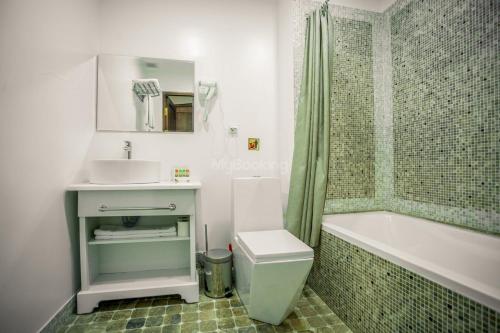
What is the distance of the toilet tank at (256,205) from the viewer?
1.77 m

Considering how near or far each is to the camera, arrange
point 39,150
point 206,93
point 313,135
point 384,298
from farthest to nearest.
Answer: point 206,93, point 313,135, point 39,150, point 384,298

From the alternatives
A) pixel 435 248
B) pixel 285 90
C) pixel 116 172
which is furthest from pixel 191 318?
pixel 285 90

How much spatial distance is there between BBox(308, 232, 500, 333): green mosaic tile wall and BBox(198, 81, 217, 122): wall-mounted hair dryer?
54.0 inches

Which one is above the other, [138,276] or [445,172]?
[445,172]

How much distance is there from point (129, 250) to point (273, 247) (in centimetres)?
124

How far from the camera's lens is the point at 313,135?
1694 mm

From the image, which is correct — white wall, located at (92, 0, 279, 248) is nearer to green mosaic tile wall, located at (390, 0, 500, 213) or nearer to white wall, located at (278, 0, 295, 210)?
white wall, located at (278, 0, 295, 210)

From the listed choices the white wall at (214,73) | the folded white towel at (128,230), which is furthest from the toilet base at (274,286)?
the white wall at (214,73)

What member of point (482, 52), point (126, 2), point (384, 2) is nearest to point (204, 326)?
point (482, 52)

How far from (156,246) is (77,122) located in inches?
42.8

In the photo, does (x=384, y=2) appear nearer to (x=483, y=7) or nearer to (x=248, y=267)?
(x=483, y=7)

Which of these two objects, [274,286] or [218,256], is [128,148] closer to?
[218,256]

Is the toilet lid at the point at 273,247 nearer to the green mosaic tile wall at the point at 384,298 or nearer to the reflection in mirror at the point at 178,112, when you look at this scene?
the green mosaic tile wall at the point at 384,298

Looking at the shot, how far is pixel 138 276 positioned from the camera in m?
1.79
